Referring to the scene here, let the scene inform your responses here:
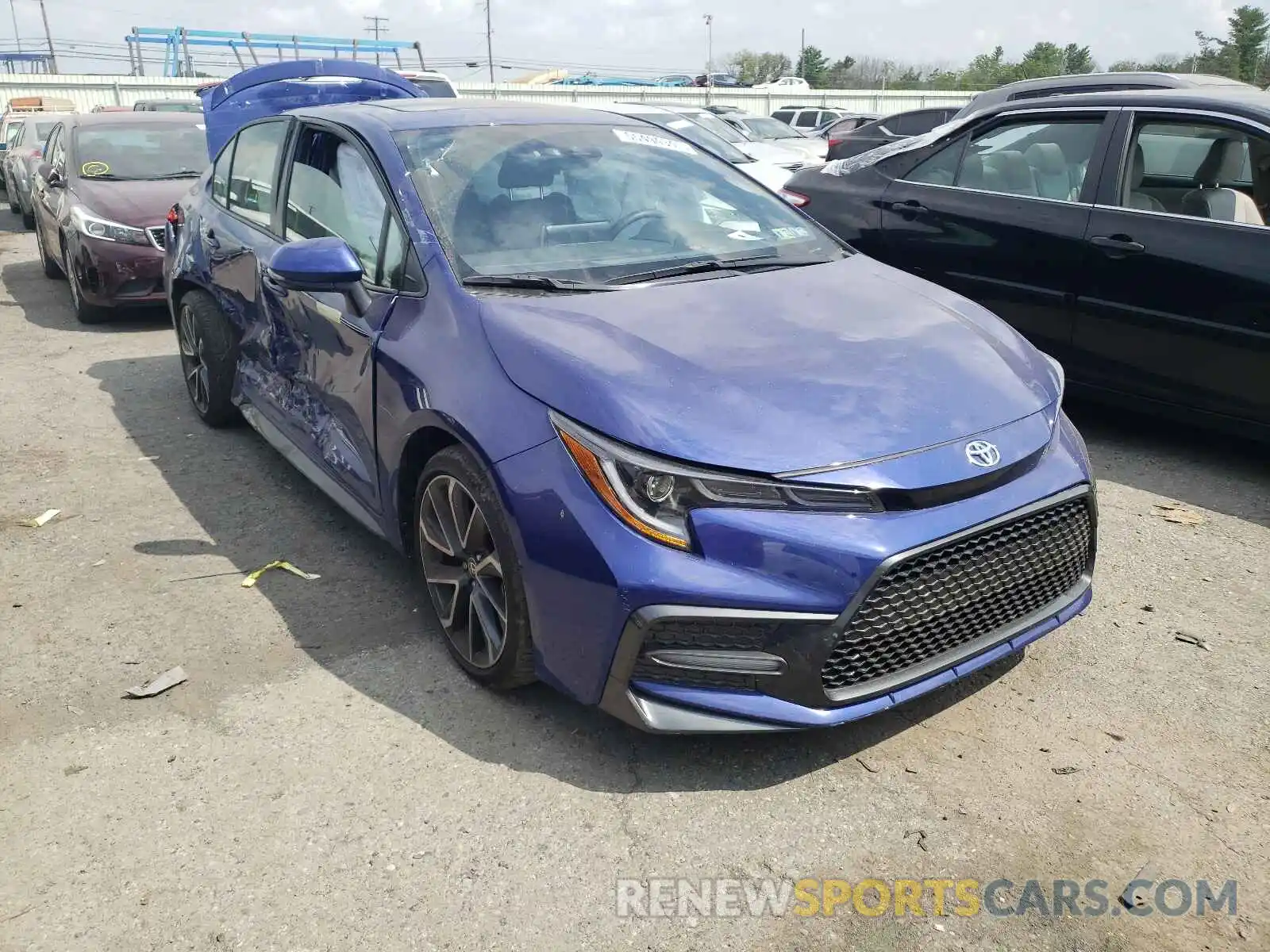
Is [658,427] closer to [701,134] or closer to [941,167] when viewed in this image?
[941,167]

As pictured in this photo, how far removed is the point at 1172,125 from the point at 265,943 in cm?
500

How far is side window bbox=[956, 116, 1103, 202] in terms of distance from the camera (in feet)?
17.4

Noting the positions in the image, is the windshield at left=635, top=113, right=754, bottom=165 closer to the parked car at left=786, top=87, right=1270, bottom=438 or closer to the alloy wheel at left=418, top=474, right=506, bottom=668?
the parked car at left=786, top=87, right=1270, bottom=438

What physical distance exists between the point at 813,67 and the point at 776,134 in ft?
270

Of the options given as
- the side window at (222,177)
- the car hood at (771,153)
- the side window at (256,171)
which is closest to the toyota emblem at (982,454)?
the side window at (256,171)

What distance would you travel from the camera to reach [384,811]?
108 inches

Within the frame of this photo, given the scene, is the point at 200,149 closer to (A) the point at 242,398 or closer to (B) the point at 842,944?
(A) the point at 242,398

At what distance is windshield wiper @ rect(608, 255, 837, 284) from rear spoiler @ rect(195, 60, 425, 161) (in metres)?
5.01

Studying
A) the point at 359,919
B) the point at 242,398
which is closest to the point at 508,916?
the point at 359,919

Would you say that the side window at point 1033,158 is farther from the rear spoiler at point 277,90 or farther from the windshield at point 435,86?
the windshield at point 435,86

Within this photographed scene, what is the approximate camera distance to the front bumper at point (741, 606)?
2549 mm

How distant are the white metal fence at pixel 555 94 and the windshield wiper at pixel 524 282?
18.7m

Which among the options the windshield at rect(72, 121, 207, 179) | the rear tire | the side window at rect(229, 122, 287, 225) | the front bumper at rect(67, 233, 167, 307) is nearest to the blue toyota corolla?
the side window at rect(229, 122, 287, 225)

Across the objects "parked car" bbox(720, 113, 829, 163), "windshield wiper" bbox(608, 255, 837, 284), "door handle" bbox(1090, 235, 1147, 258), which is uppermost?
"windshield wiper" bbox(608, 255, 837, 284)
